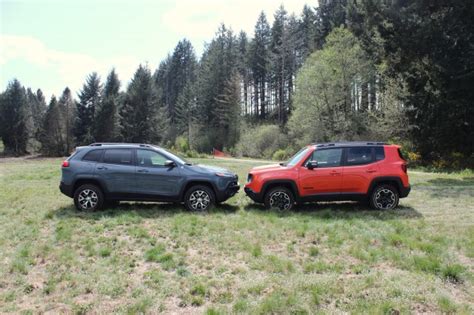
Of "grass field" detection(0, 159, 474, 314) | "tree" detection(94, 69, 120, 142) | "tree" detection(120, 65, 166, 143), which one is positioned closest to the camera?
"grass field" detection(0, 159, 474, 314)

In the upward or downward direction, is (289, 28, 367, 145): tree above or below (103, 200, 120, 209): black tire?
above

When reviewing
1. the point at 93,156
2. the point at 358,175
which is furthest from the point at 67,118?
the point at 358,175

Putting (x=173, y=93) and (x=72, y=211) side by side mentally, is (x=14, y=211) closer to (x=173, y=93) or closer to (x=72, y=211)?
(x=72, y=211)

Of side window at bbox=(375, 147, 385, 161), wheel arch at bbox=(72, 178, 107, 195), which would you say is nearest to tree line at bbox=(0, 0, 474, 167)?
side window at bbox=(375, 147, 385, 161)

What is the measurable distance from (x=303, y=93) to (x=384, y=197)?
→ 27334mm

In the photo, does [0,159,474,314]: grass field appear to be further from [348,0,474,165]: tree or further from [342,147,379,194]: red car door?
[348,0,474,165]: tree

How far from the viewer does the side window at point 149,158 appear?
987 centimetres

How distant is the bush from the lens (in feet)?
138

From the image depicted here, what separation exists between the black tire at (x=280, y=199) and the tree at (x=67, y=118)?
4208cm

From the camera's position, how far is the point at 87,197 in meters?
9.76

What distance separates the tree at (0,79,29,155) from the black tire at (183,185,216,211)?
5010 centimetres

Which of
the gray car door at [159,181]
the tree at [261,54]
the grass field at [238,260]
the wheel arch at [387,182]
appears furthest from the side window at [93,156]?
the tree at [261,54]

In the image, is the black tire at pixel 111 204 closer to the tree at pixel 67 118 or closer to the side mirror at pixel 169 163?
the side mirror at pixel 169 163

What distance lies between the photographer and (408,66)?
19000 millimetres
